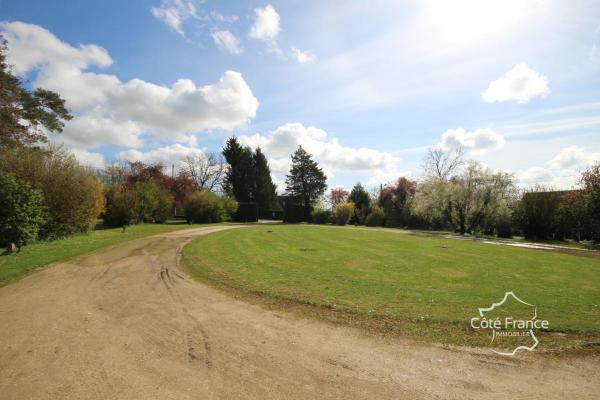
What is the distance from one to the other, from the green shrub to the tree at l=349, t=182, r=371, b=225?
4.68 metres

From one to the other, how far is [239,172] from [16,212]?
40.9 meters

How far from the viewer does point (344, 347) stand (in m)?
4.69

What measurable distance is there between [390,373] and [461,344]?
1713mm

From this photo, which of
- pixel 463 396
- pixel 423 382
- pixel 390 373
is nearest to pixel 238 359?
pixel 390 373

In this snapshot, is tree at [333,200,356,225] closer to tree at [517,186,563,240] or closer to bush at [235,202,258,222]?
bush at [235,202,258,222]

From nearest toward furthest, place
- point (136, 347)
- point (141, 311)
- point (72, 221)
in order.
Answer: point (136, 347) → point (141, 311) → point (72, 221)

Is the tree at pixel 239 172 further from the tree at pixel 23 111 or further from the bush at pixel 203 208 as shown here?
the tree at pixel 23 111

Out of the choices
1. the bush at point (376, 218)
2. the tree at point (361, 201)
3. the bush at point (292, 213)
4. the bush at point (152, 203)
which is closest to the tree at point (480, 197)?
the bush at point (376, 218)

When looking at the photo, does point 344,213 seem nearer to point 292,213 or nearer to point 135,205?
point 292,213

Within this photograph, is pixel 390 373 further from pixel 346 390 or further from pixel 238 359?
pixel 238 359

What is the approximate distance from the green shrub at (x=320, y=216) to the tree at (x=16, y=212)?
3320 cm

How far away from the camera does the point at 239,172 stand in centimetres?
5347

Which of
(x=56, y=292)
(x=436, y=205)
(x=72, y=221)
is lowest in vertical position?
(x=56, y=292)

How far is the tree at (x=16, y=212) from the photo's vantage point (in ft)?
42.1
